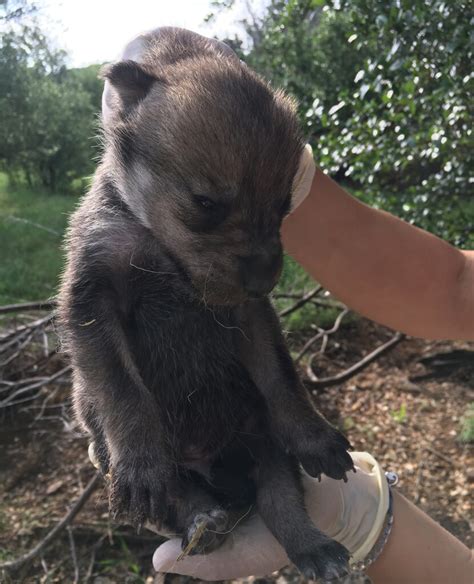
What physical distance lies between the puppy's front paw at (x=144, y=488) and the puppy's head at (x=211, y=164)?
463 mm

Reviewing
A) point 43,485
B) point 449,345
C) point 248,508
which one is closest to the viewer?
point 248,508

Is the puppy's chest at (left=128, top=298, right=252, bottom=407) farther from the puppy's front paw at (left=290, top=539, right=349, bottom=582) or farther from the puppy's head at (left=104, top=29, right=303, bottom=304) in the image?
the puppy's front paw at (left=290, top=539, right=349, bottom=582)

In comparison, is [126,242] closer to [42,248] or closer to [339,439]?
[339,439]

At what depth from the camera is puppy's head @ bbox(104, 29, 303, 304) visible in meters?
1.34

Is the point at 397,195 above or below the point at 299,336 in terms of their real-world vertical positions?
above

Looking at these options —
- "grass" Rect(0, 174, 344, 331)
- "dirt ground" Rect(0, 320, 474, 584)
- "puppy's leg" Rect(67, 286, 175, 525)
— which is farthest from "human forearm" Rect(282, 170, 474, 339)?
"grass" Rect(0, 174, 344, 331)

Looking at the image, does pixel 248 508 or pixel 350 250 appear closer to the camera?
pixel 248 508

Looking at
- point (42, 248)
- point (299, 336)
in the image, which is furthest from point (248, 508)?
point (42, 248)

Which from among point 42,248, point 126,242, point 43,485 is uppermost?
point 126,242

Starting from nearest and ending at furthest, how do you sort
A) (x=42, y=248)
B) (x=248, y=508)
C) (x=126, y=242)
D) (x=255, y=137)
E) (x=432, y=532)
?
(x=255, y=137)
(x=126, y=242)
(x=248, y=508)
(x=432, y=532)
(x=42, y=248)

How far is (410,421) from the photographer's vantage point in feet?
14.4

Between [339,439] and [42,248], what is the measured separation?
462 cm

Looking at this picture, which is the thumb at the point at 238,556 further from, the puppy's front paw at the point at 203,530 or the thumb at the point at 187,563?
the puppy's front paw at the point at 203,530

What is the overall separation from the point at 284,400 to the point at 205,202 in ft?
2.41
